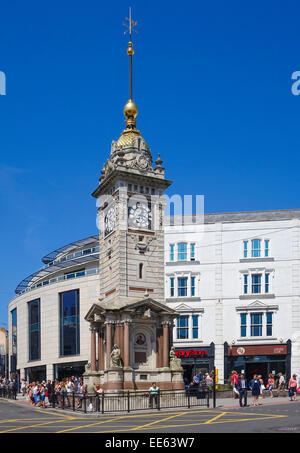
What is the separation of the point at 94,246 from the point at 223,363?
25.2 metres

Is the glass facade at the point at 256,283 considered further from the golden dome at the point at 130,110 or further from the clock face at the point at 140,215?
the golden dome at the point at 130,110

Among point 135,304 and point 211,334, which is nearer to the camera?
point 135,304

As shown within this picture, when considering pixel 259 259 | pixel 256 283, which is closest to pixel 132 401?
pixel 256 283

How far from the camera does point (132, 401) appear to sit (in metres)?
35.8

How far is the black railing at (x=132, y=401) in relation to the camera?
109ft

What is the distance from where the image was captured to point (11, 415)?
33.6 m

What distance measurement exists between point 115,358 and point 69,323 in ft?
105

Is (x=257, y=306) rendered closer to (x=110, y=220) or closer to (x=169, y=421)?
(x=110, y=220)

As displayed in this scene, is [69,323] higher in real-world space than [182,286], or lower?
lower

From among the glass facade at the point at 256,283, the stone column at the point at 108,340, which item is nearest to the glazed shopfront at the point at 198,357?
the glass facade at the point at 256,283
